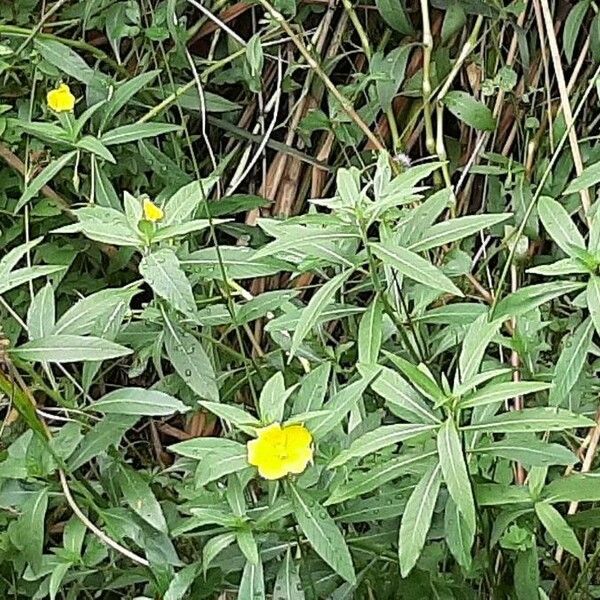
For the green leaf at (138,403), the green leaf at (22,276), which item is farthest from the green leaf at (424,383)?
the green leaf at (22,276)

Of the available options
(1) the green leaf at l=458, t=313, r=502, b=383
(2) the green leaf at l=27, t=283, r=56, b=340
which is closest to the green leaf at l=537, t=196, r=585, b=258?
(1) the green leaf at l=458, t=313, r=502, b=383

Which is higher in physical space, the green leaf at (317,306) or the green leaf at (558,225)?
the green leaf at (558,225)

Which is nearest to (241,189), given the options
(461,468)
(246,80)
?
(246,80)

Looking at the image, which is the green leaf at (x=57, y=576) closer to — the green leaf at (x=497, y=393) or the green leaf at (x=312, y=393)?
the green leaf at (x=312, y=393)

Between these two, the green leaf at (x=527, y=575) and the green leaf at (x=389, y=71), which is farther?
the green leaf at (x=389, y=71)

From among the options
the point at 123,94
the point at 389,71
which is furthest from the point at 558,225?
the point at 123,94

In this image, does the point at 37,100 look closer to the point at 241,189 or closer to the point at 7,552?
the point at 241,189

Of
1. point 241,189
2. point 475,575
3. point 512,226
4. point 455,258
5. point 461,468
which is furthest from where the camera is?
point 241,189
